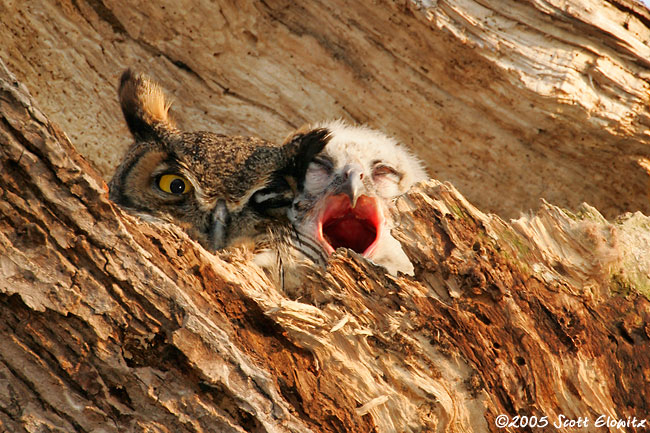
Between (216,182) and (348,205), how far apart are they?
1.31ft

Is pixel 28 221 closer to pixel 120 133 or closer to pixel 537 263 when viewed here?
pixel 537 263

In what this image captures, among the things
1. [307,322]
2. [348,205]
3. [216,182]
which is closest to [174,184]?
[216,182]

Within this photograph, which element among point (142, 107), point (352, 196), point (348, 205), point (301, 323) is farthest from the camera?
point (142, 107)

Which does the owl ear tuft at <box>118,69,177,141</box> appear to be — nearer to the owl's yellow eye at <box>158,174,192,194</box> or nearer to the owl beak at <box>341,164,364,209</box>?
the owl's yellow eye at <box>158,174,192,194</box>

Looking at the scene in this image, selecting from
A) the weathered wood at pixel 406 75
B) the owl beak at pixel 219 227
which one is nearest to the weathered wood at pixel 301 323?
the owl beak at pixel 219 227

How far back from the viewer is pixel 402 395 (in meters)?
1.30

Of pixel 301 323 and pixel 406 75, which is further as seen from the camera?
pixel 406 75

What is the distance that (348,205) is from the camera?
1984 millimetres

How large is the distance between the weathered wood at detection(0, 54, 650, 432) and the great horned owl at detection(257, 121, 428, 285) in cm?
43

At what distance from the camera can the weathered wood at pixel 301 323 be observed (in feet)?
3.68

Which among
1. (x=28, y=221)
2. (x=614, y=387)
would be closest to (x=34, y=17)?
(x=28, y=221)

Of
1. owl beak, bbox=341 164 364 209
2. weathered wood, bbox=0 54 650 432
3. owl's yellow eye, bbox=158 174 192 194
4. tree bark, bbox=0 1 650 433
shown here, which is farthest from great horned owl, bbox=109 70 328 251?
weathered wood, bbox=0 54 650 432

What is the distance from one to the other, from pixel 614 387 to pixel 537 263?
0.30 meters

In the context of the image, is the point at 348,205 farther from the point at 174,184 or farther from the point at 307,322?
the point at 307,322
